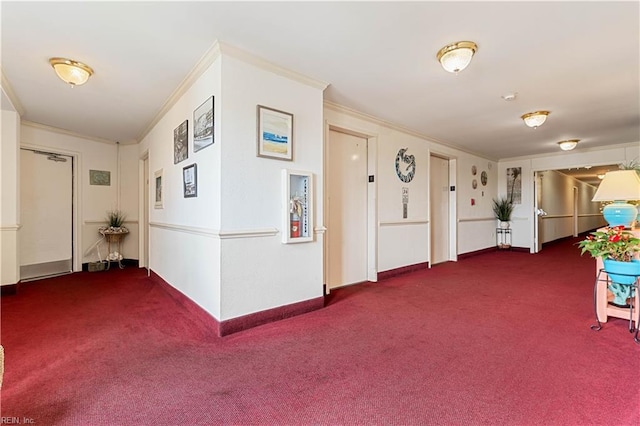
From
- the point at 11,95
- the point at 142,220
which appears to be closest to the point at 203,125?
the point at 11,95

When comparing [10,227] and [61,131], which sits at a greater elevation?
[61,131]

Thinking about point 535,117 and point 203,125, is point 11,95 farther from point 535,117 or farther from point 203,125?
point 535,117

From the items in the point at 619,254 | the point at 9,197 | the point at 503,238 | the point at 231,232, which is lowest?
the point at 503,238

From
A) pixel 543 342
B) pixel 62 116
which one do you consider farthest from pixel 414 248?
pixel 62 116

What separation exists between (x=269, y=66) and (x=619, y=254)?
3620 mm

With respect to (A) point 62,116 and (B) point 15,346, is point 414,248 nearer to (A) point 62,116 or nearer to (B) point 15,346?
(B) point 15,346

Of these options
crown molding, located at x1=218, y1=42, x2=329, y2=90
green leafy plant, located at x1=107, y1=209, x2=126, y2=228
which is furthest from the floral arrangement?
green leafy plant, located at x1=107, y1=209, x2=126, y2=228

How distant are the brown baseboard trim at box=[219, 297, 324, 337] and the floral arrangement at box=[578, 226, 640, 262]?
2.59 m

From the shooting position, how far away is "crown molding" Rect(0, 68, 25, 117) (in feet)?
10.2

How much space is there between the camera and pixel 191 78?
3059mm

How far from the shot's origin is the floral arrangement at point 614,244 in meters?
2.54

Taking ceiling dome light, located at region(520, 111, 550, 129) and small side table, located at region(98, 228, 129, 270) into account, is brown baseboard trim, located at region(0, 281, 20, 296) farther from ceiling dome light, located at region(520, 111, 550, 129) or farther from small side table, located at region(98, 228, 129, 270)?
ceiling dome light, located at region(520, 111, 550, 129)

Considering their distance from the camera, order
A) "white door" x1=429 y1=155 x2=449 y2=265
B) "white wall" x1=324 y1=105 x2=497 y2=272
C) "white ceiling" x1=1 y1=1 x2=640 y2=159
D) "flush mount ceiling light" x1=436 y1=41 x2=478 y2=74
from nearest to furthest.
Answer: "white ceiling" x1=1 y1=1 x2=640 y2=159, "flush mount ceiling light" x1=436 y1=41 x2=478 y2=74, "white wall" x1=324 y1=105 x2=497 y2=272, "white door" x1=429 y1=155 x2=449 y2=265

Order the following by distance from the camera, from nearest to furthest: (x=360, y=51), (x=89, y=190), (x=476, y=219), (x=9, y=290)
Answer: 1. (x=360, y=51)
2. (x=9, y=290)
3. (x=89, y=190)
4. (x=476, y=219)
